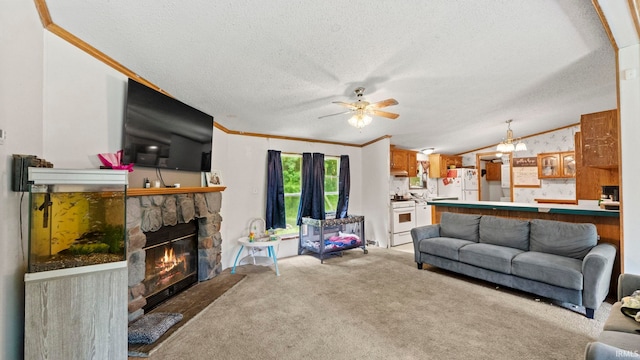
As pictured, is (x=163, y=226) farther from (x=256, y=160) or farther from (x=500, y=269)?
(x=500, y=269)

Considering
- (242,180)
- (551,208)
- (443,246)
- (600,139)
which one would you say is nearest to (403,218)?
(443,246)

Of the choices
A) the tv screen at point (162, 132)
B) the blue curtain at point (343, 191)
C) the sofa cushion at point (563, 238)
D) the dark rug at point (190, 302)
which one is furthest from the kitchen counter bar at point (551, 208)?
the tv screen at point (162, 132)

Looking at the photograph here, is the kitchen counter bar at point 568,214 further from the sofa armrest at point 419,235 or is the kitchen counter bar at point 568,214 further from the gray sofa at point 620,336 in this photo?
the gray sofa at point 620,336

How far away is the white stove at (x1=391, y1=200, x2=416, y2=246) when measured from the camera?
19.0 feet

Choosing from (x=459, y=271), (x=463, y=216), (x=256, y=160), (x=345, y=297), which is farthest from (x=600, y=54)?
(x=256, y=160)

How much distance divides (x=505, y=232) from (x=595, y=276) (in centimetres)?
113

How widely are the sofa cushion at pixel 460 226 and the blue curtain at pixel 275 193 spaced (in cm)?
278

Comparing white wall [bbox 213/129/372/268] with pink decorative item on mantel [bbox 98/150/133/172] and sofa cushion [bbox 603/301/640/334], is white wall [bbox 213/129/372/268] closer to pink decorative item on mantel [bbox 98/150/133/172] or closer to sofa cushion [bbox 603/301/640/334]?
pink decorative item on mantel [bbox 98/150/133/172]

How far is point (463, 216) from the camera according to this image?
4.22 metres

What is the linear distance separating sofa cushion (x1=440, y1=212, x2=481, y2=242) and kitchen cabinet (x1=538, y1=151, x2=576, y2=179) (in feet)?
12.0

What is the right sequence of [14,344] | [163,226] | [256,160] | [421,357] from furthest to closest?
[256,160], [163,226], [421,357], [14,344]

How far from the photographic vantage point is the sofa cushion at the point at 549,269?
269 centimetres

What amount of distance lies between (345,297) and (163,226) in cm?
222

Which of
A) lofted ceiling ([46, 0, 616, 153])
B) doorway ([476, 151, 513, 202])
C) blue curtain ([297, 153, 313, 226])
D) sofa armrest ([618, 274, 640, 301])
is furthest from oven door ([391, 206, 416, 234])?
sofa armrest ([618, 274, 640, 301])
